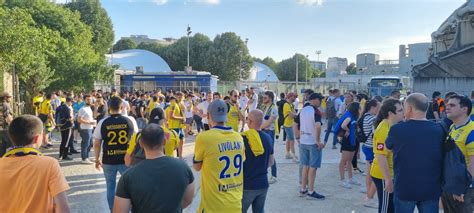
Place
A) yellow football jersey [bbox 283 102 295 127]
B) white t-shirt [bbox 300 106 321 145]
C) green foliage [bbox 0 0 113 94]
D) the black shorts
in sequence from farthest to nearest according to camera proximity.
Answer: green foliage [bbox 0 0 113 94], yellow football jersey [bbox 283 102 295 127], the black shorts, white t-shirt [bbox 300 106 321 145]

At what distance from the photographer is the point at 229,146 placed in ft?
12.8

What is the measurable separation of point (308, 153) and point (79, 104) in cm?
997

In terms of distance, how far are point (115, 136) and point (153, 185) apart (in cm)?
296

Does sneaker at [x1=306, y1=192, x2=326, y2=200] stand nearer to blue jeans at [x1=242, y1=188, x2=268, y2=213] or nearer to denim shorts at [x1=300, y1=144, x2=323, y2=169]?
denim shorts at [x1=300, y1=144, x2=323, y2=169]

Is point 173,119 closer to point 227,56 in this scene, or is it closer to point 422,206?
point 422,206

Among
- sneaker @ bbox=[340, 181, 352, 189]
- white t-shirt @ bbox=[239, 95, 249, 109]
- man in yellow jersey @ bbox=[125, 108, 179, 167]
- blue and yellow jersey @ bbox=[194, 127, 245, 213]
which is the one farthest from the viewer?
white t-shirt @ bbox=[239, 95, 249, 109]

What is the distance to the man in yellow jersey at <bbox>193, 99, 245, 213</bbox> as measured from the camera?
3.82 metres

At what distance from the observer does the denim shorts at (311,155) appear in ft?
23.5

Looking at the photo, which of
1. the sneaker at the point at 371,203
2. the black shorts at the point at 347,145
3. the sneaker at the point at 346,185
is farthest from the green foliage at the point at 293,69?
the sneaker at the point at 371,203

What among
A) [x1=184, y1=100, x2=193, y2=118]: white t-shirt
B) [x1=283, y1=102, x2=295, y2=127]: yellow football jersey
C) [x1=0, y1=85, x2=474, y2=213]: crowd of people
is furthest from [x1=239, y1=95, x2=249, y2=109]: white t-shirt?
[x1=0, y1=85, x2=474, y2=213]: crowd of people

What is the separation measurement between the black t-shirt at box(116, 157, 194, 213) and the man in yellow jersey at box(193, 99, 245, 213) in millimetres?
736

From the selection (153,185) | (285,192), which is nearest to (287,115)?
(285,192)

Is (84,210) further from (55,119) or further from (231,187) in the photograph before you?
(55,119)

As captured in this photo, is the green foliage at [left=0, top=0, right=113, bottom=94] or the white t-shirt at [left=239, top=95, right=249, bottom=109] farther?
the green foliage at [left=0, top=0, right=113, bottom=94]
